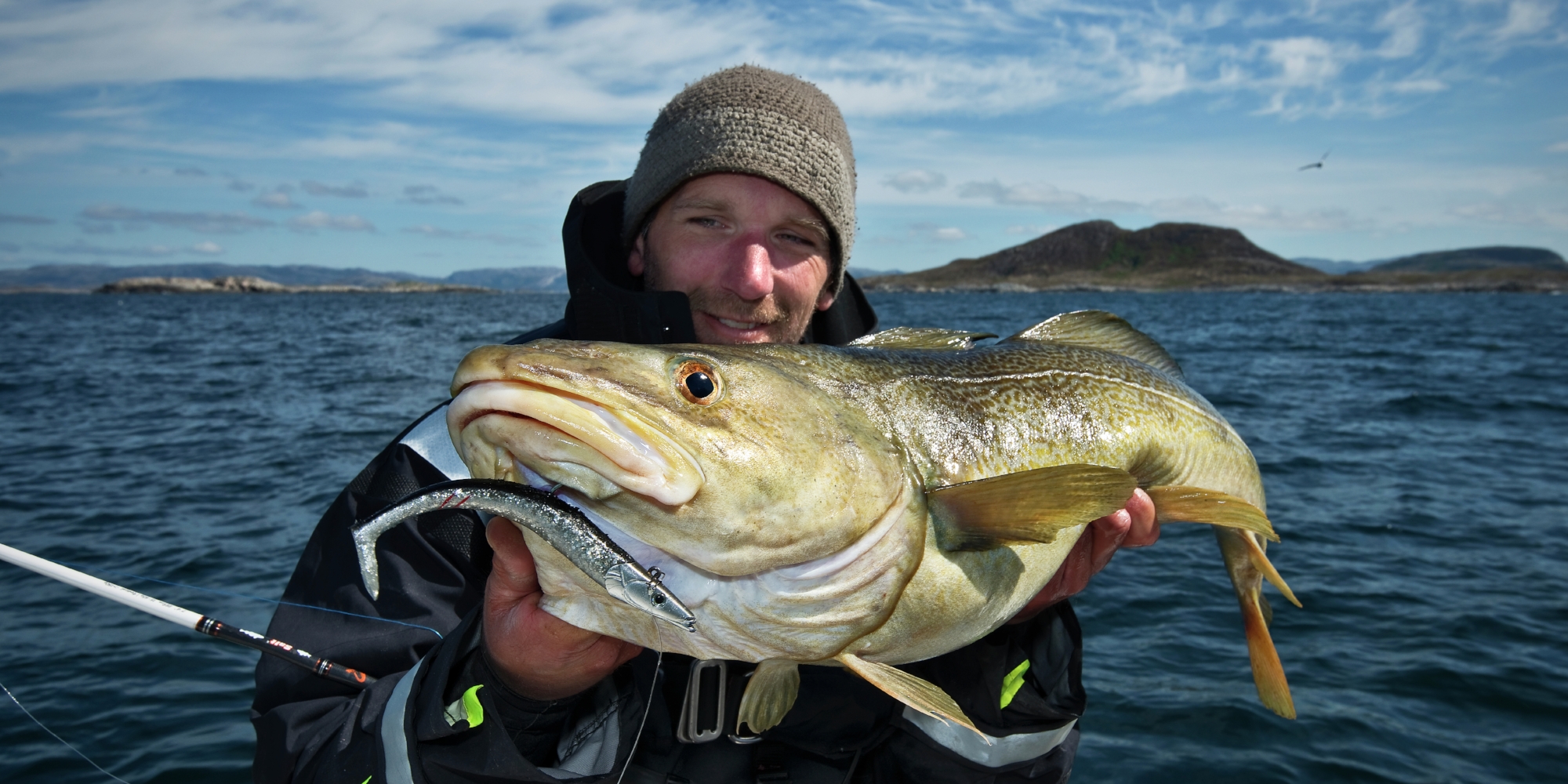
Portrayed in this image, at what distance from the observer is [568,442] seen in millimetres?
1671

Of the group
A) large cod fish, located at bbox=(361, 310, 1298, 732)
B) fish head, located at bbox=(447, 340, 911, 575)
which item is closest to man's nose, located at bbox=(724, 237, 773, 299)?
large cod fish, located at bbox=(361, 310, 1298, 732)

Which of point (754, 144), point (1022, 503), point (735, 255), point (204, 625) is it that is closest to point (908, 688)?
point (1022, 503)

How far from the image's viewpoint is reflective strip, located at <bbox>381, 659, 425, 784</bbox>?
218 cm

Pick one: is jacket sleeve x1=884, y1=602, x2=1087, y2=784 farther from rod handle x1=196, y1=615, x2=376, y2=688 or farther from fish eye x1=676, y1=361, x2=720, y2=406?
rod handle x1=196, y1=615, x2=376, y2=688

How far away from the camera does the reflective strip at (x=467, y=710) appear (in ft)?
7.11

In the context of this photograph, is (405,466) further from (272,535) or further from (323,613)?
(272,535)

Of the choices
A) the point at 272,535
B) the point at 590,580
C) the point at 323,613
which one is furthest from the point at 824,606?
the point at 272,535

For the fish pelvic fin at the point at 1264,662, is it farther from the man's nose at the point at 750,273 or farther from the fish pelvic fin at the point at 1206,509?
the man's nose at the point at 750,273

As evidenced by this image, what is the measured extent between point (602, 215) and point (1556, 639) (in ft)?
25.7

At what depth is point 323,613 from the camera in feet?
8.55

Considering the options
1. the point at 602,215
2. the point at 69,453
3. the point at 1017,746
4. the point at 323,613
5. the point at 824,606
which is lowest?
the point at 69,453

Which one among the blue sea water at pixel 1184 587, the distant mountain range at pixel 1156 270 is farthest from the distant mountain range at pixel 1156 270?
the blue sea water at pixel 1184 587

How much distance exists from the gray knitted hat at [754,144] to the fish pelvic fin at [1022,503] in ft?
5.07

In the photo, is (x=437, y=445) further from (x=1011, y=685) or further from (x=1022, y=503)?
(x=1011, y=685)
